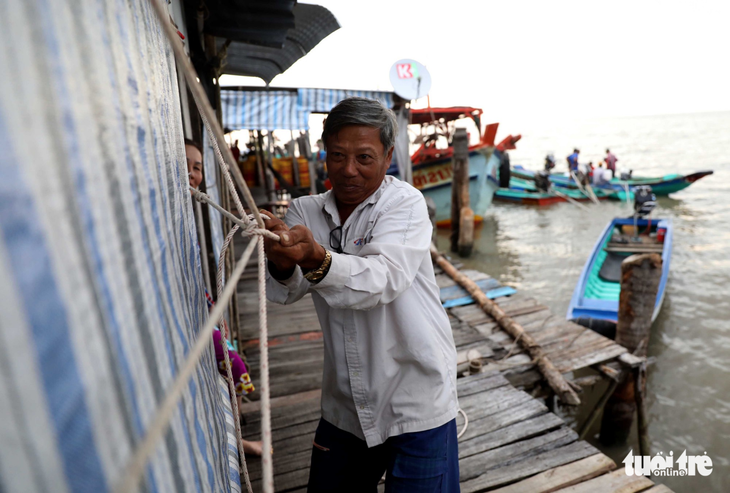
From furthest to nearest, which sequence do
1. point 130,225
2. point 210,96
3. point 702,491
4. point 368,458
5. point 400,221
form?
point 702,491, point 210,96, point 368,458, point 400,221, point 130,225

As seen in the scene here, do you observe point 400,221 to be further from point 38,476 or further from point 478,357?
point 478,357

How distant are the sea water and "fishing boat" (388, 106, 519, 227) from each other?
1.46m

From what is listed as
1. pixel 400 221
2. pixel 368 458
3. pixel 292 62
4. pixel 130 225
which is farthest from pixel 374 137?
pixel 292 62

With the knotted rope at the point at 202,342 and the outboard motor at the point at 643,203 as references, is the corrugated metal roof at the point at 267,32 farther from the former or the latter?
the outboard motor at the point at 643,203

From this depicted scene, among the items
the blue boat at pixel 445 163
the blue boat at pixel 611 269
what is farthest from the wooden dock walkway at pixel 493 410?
the blue boat at pixel 445 163

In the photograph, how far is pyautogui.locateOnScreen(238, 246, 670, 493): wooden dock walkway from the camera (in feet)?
8.39

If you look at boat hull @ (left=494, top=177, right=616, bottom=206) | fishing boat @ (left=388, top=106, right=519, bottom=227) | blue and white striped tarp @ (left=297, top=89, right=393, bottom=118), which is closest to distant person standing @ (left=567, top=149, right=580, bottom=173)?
boat hull @ (left=494, top=177, right=616, bottom=206)

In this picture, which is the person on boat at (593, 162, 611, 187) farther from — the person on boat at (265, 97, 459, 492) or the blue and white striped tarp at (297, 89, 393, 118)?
the person on boat at (265, 97, 459, 492)

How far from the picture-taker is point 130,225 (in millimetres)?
518

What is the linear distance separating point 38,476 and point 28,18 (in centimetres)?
36

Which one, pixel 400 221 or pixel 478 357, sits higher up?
pixel 400 221

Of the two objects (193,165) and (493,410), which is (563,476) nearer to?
(493,410)

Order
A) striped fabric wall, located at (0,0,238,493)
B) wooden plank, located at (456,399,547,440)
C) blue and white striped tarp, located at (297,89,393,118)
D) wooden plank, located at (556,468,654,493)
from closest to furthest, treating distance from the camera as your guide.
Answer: striped fabric wall, located at (0,0,238,493), wooden plank, located at (556,468,654,493), wooden plank, located at (456,399,547,440), blue and white striped tarp, located at (297,89,393,118)

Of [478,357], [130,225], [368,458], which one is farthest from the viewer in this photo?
[478,357]
